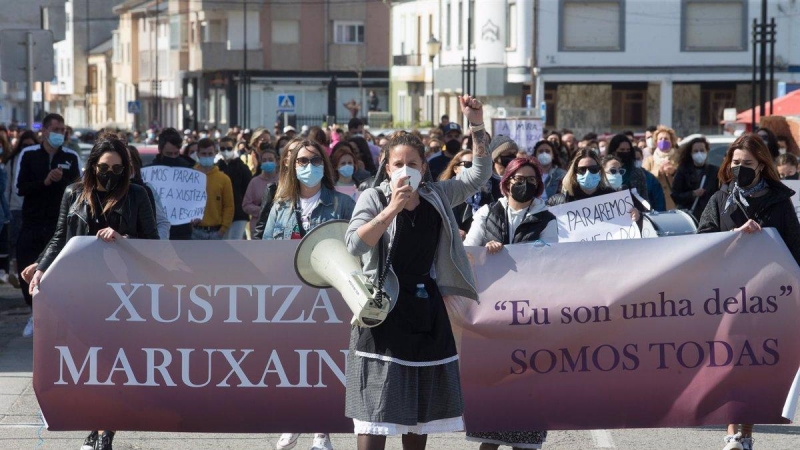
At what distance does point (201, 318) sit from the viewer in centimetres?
726

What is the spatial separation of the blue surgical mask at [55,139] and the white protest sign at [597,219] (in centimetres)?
522

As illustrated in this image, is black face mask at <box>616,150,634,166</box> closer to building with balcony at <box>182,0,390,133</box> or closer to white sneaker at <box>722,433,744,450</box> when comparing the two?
white sneaker at <box>722,433,744,450</box>

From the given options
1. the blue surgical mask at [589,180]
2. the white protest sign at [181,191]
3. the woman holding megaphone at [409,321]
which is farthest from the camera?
the white protest sign at [181,191]

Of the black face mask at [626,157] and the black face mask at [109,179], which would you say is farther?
the black face mask at [626,157]

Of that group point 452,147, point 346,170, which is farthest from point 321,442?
point 452,147

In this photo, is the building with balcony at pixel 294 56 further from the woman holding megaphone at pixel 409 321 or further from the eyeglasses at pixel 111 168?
the woman holding megaphone at pixel 409 321

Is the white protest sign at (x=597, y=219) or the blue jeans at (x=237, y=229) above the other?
the white protest sign at (x=597, y=219)

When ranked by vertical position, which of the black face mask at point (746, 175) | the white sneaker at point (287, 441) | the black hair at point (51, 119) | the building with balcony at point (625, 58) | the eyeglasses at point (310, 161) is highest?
the building with balcony at point (625, 58)

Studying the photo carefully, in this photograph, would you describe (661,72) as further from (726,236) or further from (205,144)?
(726,236)

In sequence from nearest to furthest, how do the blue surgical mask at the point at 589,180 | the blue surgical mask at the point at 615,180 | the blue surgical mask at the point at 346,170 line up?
the blue surgical mask at the point at 589,180 → the blue surgical mask at the point at 615,180 → the blue surgical mask at the point at 346,170

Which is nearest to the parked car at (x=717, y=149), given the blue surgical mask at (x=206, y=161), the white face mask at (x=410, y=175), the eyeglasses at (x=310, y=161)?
the blue surgical mask at (x=206, y=161)

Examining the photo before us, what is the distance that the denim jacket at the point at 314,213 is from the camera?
7.90 metres

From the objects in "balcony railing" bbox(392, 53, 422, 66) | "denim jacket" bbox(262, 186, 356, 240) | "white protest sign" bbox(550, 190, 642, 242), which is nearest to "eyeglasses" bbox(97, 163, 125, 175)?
"denim jacket" bbox(262, 186, 356, 240)

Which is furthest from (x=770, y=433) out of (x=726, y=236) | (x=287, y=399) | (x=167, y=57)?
(x=167, y=57)
